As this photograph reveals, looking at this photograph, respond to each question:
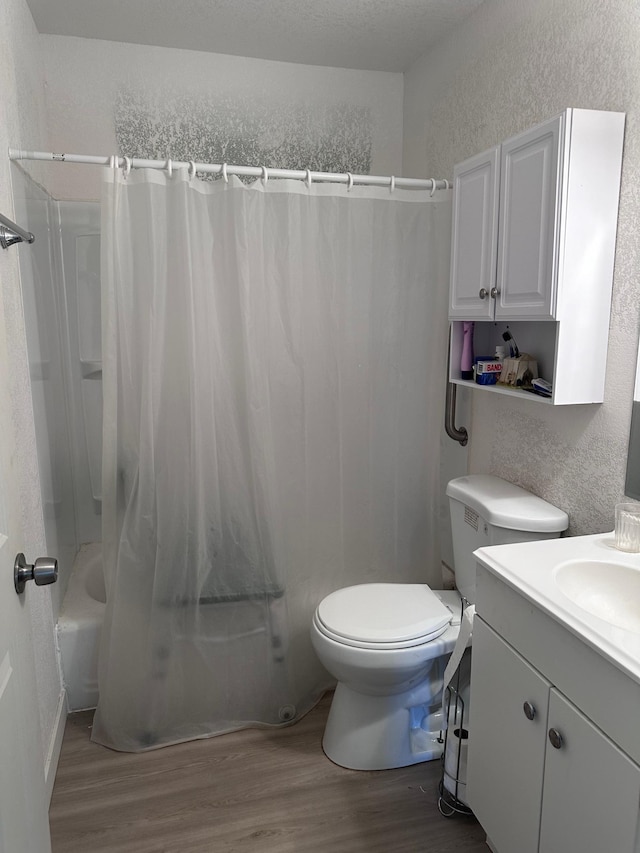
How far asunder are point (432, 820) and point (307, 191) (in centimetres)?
199

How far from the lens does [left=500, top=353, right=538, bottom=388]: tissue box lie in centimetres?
190

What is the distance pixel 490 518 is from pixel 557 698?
2.17 feet

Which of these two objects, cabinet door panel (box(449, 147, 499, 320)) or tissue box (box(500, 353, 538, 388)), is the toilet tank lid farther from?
cabinet door panel (box(449, 147, 499, 320))

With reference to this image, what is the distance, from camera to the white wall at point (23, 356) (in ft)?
5.75

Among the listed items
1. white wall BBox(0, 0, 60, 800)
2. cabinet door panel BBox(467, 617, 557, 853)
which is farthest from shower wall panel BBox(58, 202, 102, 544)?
cabinet door panel BBox(467, 617, 557, 853)

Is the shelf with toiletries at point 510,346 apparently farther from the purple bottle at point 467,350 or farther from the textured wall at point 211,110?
the textured wall at point 211,110

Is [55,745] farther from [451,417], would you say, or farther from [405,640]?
[451,417]

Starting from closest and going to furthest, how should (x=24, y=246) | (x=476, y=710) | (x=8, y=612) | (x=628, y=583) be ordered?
(x=8, y=612) → (x=628, y=583) → (x=476, y=710) → (x=24, y=246)

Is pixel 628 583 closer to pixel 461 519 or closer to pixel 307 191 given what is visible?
pixel 461 519

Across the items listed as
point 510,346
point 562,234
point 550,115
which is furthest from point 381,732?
point 550,115

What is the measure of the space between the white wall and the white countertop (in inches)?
50.0

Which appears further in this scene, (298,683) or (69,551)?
(69,551)

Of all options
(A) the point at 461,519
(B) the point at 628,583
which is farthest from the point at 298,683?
(B) the point at 628,583

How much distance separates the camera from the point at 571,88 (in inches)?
68.8
